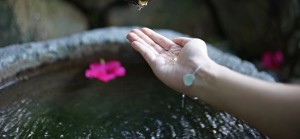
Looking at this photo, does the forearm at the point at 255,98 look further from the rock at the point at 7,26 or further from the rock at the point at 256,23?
the rock at the point at 256,23

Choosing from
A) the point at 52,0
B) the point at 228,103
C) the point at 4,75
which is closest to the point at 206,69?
the point at 228,103

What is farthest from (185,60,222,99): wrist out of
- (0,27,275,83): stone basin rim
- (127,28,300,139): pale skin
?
(0,27,275,83): stone basin rim

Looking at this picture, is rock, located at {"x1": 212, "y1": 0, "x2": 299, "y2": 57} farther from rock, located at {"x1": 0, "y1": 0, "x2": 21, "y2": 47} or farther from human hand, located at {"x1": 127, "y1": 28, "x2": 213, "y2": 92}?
rock, located at {"x1": 0, "y1": 0, "x2": 21, "y2": 47}

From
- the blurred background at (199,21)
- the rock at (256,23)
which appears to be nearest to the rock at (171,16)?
the blurred background at (199,21)

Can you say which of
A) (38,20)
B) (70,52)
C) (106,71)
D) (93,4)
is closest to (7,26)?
(38,20)

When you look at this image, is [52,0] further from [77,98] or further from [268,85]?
[268,85]

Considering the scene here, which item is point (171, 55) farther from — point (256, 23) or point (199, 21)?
point (199, 21)
